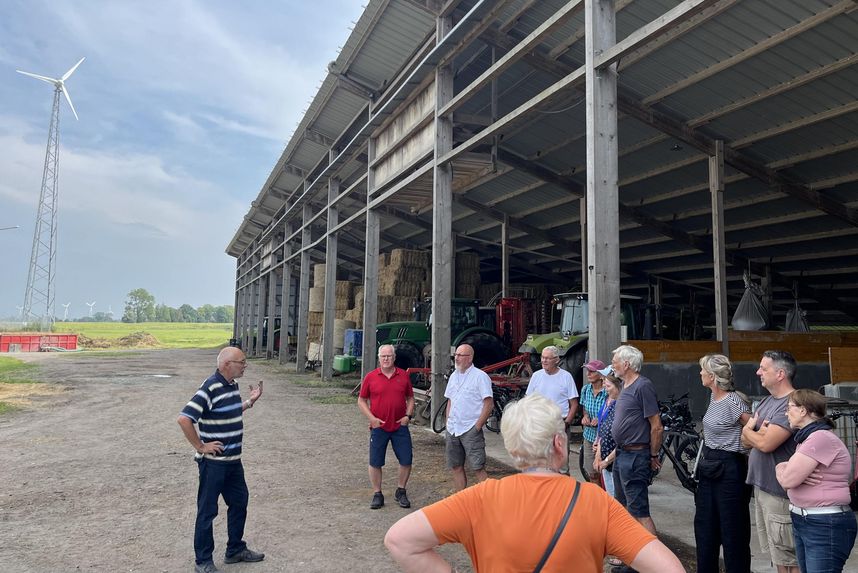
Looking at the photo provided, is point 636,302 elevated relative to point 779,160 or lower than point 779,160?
lower

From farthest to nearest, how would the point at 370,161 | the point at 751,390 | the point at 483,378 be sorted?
the point at 370,161, the point at 751,390, the point at 483,378

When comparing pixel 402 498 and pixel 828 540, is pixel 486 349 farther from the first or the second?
pixel 828 540

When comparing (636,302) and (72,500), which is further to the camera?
(636,302)

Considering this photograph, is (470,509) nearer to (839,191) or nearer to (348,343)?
(839,191)

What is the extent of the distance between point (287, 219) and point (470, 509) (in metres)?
24.2

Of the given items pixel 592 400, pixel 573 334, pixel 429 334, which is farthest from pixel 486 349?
pixel 592 400

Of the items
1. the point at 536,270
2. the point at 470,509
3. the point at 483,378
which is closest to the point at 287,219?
the point at 536,270

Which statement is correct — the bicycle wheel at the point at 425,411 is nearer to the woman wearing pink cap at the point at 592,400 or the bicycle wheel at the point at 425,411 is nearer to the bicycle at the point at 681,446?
the bicycle at the point at 681,446

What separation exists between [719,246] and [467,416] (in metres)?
7.80

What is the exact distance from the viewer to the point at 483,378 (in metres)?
5.90

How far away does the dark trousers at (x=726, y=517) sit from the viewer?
11.7 ft

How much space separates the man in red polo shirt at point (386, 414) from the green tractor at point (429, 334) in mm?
8705

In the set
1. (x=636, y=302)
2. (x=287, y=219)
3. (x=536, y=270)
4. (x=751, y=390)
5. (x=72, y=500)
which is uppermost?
(x=287, y=219)

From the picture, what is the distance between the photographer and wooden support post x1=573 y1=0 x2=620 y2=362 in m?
6.16
